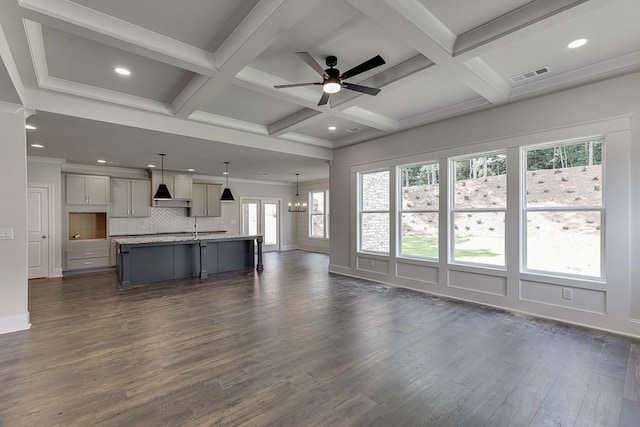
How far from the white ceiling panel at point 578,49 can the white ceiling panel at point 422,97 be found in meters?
Answer: 0.52

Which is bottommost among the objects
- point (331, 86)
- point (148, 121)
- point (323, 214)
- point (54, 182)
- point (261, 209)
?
point (323, 214)

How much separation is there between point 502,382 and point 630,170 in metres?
2.83

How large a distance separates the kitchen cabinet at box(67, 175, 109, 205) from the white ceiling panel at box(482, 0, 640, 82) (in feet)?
28.0

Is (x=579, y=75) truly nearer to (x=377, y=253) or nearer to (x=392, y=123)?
(x=392, y=123)

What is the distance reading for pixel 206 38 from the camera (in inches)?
111

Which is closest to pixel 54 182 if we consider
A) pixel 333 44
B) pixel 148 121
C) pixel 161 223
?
pixel 161 223

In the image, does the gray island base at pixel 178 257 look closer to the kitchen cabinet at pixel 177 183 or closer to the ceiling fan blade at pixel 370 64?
the kitchen cabinet at pixel 177 183

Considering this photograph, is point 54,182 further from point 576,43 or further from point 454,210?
point 576,43

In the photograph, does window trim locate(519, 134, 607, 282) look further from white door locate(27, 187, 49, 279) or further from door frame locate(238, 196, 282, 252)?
white door locate(27, 187, 49, 279)

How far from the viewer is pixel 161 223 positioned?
8875mm

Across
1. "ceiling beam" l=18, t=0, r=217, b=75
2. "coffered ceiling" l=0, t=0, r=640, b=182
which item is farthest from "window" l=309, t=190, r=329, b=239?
"ceiling beam" l=18, t=0, r=217, b=75

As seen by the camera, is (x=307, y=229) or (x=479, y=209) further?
(x=307, y=229)

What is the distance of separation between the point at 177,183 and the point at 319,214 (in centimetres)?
489

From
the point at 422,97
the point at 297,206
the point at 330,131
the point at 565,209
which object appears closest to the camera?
the point at 565,209
